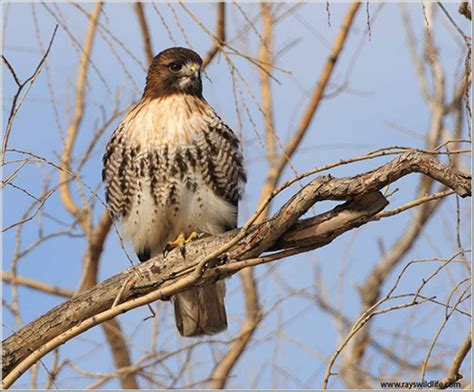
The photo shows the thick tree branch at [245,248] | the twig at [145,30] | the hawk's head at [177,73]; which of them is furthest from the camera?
the twig at [145,30]

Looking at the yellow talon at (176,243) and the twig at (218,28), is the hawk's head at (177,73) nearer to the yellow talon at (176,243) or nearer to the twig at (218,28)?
the yellow talon at (176,243)

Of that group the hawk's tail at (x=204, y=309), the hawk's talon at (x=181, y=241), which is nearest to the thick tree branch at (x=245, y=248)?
the hawk's talon at (x=181, y=241)

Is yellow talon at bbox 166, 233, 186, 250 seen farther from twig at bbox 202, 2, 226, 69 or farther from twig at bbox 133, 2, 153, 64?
twig at bbox 133, 2, 153, 64

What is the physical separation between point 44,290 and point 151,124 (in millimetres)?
2869

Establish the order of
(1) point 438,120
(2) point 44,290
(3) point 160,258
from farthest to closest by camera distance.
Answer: (1) point 438,120 < (2) point 44,290 < (3) point 160,258

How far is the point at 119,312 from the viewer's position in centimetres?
346

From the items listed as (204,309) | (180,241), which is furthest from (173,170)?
(204,309)

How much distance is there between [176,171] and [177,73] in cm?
71

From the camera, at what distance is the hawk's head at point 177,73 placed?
531cm

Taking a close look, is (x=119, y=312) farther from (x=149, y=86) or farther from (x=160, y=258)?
(x=149, y=86)

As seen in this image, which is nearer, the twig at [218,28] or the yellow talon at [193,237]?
the yellow talon at [193,237]

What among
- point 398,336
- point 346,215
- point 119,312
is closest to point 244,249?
point 346,215

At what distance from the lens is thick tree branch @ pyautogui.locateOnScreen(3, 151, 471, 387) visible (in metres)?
3.62

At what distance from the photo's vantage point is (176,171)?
4965 millimetres
